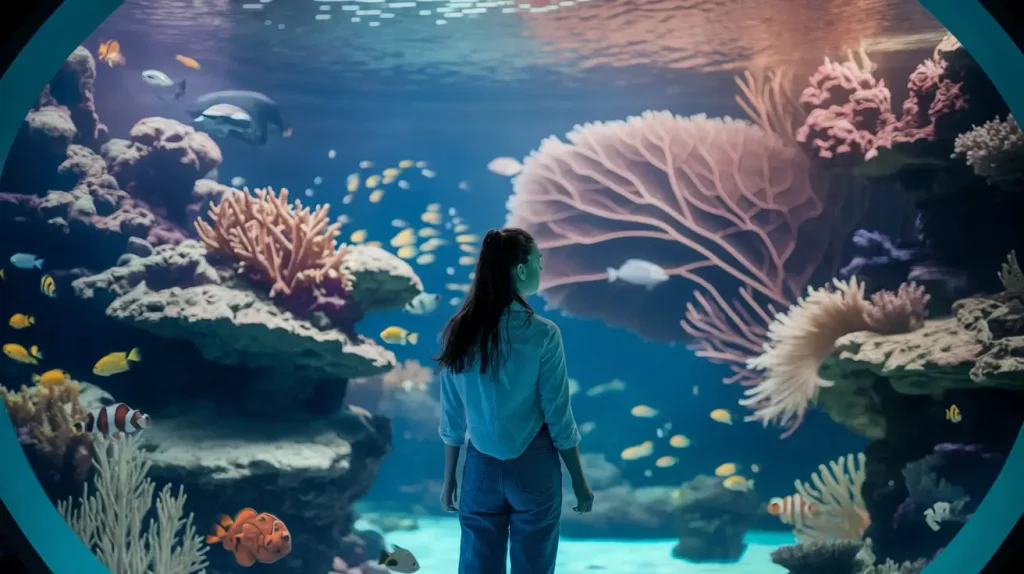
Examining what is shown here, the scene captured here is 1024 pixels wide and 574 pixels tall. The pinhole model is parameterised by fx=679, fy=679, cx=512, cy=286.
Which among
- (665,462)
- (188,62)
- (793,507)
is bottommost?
(665,462)

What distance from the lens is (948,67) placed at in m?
5.72

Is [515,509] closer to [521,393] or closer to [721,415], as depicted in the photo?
[521,393]

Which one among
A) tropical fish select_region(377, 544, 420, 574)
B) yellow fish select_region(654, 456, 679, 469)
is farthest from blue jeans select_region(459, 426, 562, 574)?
yellow fish select_region(654, 456, 679, 469)

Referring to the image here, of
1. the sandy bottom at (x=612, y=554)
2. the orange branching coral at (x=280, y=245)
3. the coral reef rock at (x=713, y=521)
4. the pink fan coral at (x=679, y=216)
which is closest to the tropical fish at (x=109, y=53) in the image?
the orange branching coral at (x=280, y=245)

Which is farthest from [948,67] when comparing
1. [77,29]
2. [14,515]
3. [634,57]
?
[14,515]

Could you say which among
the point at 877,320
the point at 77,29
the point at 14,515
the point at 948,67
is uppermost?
the point at 948,67

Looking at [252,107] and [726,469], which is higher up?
[252,107]

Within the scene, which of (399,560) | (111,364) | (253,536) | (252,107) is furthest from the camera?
(252,107)

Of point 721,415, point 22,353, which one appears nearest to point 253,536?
point 22,353

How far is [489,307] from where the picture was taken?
8.75 feet

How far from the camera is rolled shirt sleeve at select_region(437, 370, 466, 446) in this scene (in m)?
2.86

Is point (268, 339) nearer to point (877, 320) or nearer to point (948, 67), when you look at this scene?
point (877, 320)

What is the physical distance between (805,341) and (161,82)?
7.60 meters

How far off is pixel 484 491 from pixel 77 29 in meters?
2.93
